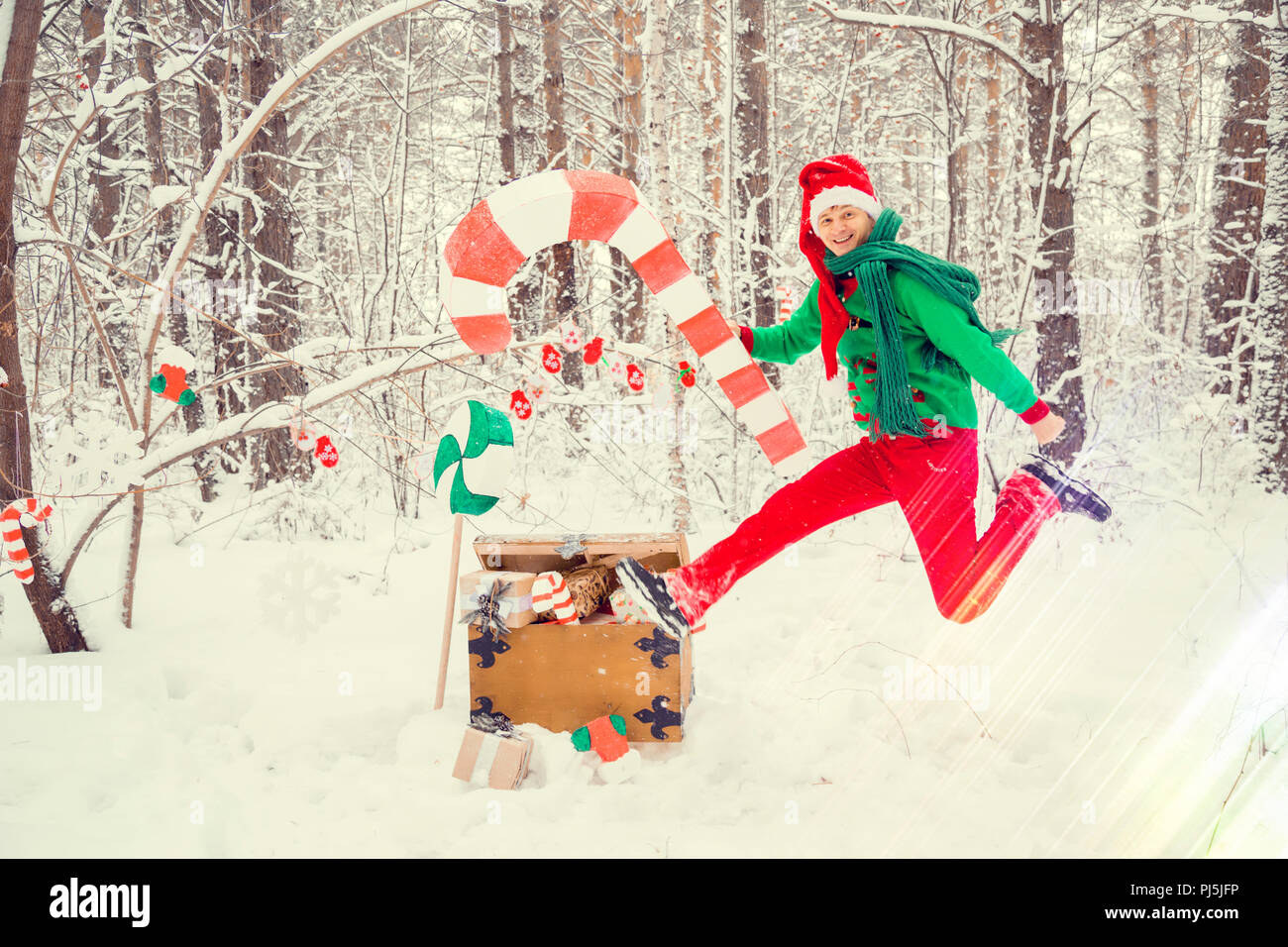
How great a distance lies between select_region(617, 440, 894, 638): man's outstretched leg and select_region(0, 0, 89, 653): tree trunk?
246cm

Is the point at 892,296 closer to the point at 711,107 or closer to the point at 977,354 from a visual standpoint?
the point at 977,354

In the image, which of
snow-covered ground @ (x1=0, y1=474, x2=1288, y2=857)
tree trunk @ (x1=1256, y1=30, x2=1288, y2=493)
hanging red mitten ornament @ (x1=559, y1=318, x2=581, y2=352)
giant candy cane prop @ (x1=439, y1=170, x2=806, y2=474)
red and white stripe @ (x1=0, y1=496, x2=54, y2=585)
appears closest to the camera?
snow-covered ground @ (x1=0, y1=474, x2=1288, y2=857)

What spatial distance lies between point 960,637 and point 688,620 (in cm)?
164

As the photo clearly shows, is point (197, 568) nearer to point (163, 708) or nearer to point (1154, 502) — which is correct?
point (163, 708)

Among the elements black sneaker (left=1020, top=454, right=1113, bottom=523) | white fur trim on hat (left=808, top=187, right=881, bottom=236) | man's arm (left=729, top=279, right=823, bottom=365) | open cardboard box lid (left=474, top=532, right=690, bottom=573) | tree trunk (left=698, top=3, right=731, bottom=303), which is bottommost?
open cardboard box lid (left=474, top=532, right=690, bottom=573)

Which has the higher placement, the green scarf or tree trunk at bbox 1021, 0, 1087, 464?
tree trunk at bbox 1021, 0, 1087, 464

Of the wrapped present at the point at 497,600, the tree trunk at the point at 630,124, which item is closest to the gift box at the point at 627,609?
the wrapped present at the point at 497,600

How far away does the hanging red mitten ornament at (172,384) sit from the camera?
2.98 m

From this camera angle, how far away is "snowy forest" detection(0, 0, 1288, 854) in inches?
135

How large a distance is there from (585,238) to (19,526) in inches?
97.0

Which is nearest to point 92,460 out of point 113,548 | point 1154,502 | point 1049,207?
point 113,548

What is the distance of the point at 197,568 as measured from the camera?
15.9 feet

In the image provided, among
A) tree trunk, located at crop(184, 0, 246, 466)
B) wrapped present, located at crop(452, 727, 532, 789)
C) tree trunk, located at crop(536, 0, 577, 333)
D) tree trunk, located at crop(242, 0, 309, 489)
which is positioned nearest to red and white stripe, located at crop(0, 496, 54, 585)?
wrapped present, located at crop(452, 727, 532, 789)

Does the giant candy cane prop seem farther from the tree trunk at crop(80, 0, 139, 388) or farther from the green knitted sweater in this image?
the tree trunk at crop(80, 0, 139, 388)
